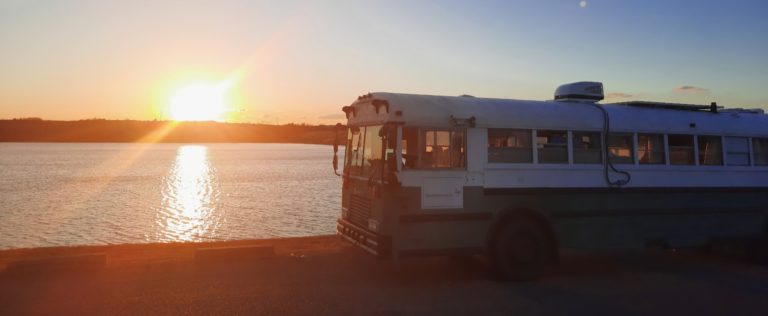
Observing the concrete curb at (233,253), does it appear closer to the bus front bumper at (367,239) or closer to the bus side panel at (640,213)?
the bus front bumper at (367,239)

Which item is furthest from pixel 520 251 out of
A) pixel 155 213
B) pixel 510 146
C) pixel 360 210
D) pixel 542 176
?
pixel 155 213

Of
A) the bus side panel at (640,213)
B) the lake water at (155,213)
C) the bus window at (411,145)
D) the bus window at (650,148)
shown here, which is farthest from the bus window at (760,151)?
the lake water at (155,213)

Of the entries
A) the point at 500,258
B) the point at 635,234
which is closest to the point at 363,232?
the point at 500,258

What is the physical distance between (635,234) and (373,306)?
5293 mm

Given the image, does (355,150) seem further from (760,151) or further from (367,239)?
(760,151)

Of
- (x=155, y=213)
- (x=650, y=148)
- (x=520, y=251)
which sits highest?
(x=650, y=148)

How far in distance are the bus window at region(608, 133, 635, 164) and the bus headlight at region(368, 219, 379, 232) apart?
4398 millimetres

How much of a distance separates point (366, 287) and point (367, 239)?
0.74 metres

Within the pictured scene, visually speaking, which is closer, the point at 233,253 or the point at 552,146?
the point at 552,146

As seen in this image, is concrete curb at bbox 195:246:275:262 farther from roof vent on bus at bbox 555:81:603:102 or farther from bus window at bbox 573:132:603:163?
roof vent on bus at bbox 555:81:603:102

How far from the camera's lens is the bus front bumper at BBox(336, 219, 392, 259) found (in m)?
8.41

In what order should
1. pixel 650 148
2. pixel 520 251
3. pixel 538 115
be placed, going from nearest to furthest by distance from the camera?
1. pixel 520 251
2. pixel 538 115
3. pixel 650 148

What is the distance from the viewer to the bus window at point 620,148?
9.91 metres

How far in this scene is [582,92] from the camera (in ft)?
36.0
